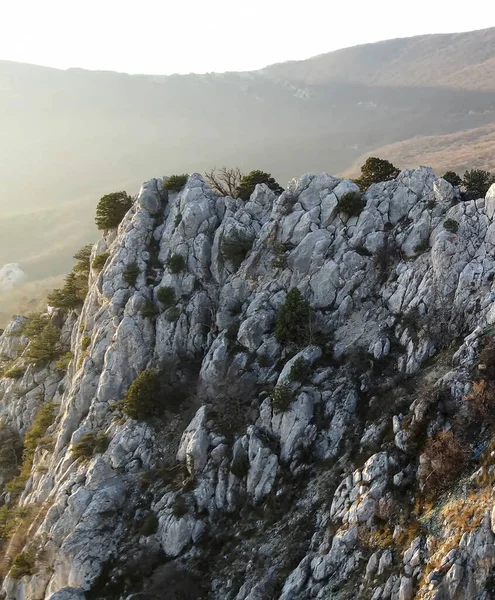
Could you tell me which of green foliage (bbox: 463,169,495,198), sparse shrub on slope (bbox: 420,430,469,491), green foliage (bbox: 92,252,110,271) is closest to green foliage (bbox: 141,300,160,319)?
green foliage (bbox: 92,252,110,271)

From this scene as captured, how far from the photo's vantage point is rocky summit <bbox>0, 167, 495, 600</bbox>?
2289cm

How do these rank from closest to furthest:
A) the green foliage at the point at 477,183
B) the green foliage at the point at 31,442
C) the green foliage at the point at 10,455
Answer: the green foliage at the point at 477,183 → the green foliage at the point at 31,442 → the green foliage at the point at 10,455

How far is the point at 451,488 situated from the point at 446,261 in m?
16.6

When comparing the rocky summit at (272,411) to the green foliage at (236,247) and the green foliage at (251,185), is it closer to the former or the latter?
the green foliage at (236,247)

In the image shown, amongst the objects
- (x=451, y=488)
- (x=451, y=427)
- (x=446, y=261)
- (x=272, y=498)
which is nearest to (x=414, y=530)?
(x=451, y=488)

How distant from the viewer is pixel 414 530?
21297 mm

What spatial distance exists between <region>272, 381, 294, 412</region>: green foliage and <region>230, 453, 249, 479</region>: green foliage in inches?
157

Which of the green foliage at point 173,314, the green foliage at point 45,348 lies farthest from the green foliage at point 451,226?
the green foliage at point 45,348

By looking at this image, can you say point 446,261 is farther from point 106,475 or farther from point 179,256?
point 106,475

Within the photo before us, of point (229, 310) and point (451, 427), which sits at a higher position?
point (229, 310)

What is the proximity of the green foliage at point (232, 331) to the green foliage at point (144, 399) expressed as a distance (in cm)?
713

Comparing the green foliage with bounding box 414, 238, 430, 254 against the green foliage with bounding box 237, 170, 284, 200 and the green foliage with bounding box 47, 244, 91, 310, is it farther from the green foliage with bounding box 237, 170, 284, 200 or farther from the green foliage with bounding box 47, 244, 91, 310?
the green foliage with bounding box 47, 244, 91, 310

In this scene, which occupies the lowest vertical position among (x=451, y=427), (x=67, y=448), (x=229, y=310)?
(x=67, y=448)

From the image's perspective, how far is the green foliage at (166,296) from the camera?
4209 centimetres
